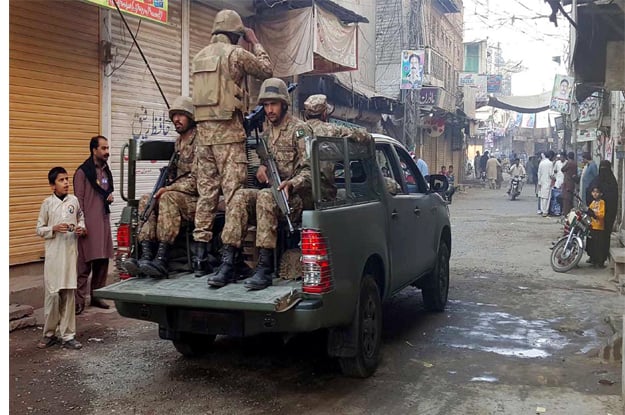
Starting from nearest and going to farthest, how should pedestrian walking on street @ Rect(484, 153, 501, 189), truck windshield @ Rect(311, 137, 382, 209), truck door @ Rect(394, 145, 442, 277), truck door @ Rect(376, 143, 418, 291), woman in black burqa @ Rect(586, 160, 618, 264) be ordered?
truck windshield @ Rect(311, 137, 382, 209)
truck door @ Rect(376, 143, 418, 291)
truck door @ Rect(394, 145, 442, 277)
woman in black burqa @ Rect(586, 160, 618, 264)
pedestrian walking on street @ Rect(484, 153, 501, 189)

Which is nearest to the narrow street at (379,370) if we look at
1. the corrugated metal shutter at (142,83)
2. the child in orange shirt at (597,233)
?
the child in orange shirt at (597,233)

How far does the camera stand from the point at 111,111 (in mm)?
9164

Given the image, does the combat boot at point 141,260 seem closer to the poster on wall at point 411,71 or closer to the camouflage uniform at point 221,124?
the camouflage uniform at point 221,124

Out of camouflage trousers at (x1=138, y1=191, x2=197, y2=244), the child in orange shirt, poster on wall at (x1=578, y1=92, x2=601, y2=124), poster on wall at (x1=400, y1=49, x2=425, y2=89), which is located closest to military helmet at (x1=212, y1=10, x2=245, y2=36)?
camouflage trousers at (x1=138, y1=191, x2=197, y2=244)

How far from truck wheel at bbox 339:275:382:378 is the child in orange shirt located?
656 centimetres

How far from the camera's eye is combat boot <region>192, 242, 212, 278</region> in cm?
495

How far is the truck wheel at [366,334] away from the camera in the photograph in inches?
189

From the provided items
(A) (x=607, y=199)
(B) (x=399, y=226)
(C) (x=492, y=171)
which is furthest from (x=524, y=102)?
(B) (x=399, y=226)

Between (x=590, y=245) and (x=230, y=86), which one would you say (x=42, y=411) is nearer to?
(x=230, y=86)

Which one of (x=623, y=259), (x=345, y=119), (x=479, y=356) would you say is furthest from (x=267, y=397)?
(x=345, y=119)

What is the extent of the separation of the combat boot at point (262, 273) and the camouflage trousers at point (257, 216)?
7 cm

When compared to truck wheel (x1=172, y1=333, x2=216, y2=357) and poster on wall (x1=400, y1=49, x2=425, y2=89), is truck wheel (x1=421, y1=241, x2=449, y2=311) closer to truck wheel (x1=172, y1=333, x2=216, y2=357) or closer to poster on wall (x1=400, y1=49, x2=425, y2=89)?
truck wheel (x1=172, y1=333, x2=216, y2=357)

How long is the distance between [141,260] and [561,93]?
17.4 m

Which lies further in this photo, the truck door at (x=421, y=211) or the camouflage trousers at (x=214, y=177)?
the truck door at (x=421, y=211)
